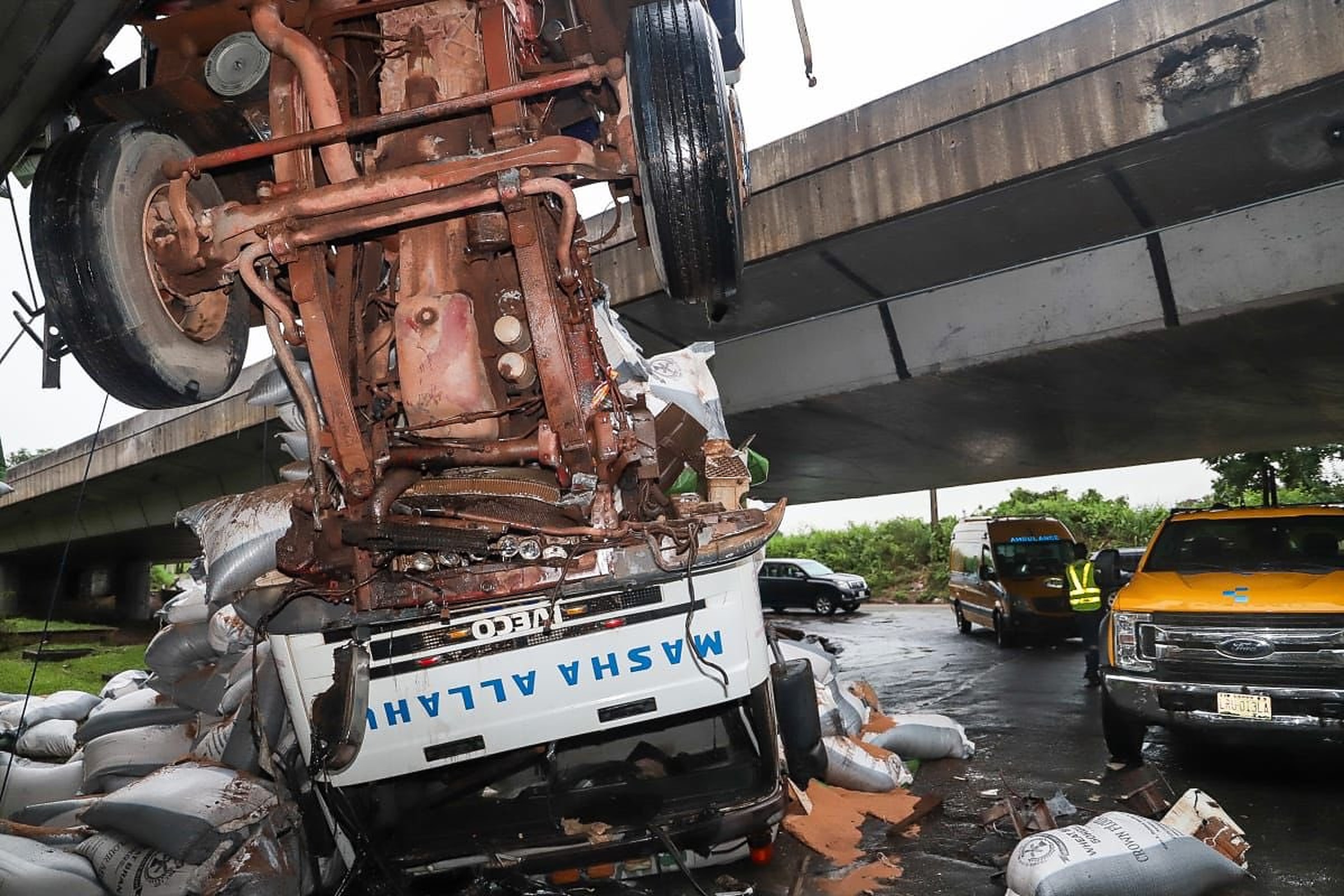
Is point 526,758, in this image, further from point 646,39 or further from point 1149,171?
point 1149,171

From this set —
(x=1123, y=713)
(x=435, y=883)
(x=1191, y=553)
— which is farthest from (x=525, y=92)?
(x=1191, y=553)

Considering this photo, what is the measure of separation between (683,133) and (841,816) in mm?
3746

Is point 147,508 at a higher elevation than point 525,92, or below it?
below

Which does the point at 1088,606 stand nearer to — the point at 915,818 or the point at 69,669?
the point at 915,818

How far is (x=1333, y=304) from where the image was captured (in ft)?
17.7

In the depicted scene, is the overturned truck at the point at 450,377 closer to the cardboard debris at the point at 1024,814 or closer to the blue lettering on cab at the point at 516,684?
the blue lettering on cab at the point at 516,684

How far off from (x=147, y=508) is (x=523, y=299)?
49.5ft

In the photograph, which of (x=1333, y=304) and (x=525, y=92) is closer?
(x=525, y=92)

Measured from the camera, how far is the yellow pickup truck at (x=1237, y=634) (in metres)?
5.04

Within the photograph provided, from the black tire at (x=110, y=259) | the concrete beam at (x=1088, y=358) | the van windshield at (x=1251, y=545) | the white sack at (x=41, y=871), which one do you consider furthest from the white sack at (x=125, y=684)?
the van windshield at (x=1251, y=545)

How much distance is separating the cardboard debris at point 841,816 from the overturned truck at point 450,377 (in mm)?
1305

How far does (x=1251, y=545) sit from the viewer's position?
6.10 m

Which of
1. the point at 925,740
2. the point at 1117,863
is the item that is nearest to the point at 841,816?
the point at 925,740

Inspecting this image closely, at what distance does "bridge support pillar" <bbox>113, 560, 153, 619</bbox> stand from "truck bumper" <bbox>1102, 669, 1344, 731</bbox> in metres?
26.2
